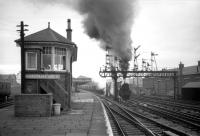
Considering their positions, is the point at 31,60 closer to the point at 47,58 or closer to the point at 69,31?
the point at 47,58

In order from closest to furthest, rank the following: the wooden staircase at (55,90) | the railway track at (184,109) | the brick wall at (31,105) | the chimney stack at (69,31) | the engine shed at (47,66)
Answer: the brick wall at (31,105) → the railway track at (184,109) → the engine shed at (47,66) → the wooden staircase at (55,90) → the chimney stack at (69,31)

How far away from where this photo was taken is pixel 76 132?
11.4 m

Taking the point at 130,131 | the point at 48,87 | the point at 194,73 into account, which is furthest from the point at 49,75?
the point at 194,73

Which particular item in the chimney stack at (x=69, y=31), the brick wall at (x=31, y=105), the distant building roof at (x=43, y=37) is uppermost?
the chimney stack at (x=69, y=31)

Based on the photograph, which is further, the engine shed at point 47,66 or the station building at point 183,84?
the station building at point 183,84

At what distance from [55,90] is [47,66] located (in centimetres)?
227

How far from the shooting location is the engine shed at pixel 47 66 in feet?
68.3

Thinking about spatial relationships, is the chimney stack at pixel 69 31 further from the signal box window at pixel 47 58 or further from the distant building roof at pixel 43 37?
the signal box window at pixel 47 58

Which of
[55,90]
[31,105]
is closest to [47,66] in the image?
[55,90]

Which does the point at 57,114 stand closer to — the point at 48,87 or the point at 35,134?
the point at 48,87

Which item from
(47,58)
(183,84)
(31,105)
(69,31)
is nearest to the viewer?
(31,105)

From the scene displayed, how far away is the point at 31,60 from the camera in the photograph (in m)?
21.2

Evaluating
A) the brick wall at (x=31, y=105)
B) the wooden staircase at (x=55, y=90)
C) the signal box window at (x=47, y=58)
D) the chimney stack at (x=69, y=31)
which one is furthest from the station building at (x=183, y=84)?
the brick wall at (x=31, y=105)

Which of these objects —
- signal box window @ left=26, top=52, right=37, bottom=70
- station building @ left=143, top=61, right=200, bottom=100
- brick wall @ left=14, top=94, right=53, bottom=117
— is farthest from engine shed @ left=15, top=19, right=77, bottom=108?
station building @ left=143, top=61, right=200, bottom=100
